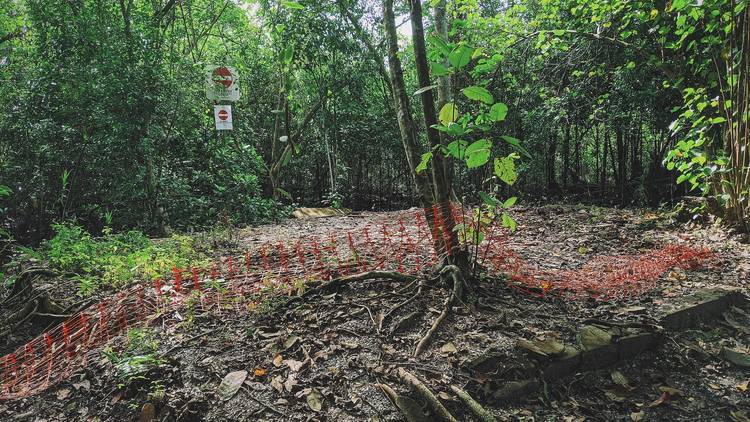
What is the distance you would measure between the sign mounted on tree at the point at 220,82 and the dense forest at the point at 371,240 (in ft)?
0.10

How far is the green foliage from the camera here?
3311mm

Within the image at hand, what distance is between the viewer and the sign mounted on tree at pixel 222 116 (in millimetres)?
6125

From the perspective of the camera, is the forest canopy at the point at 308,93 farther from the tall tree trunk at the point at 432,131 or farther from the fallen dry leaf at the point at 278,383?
the fallen dry leaf at the point at 278,383

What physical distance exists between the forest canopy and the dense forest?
4cm

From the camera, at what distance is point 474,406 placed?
1.89 m

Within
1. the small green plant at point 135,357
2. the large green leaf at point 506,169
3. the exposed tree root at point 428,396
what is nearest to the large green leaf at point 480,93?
the large green leaf at point 506,169

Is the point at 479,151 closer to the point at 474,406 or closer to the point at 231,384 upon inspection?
the point at 474,406

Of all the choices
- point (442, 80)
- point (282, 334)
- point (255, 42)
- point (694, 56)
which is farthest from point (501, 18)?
point (255, 42)

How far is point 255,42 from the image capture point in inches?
375

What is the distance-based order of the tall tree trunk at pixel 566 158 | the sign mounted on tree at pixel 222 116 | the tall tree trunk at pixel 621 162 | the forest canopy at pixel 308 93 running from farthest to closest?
the tall tree trunk at pixel 566 158
the tall tree trunk at pixel 621 162
the sign mounted on tree at pixel 222 116
the forest canopy at pixel 308 93

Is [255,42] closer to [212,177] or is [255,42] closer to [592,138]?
[212,177]

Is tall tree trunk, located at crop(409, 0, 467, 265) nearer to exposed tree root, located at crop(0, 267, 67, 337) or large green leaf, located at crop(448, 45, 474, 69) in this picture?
large green leaf, located at crop(448, 45, 474, 69)

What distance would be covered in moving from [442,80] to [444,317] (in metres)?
4.34

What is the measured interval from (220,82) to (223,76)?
0.31 ft
